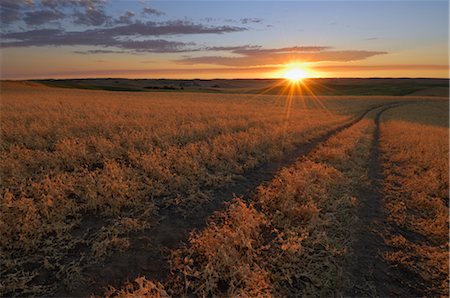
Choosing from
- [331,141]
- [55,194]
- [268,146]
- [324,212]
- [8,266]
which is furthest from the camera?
[331,141]

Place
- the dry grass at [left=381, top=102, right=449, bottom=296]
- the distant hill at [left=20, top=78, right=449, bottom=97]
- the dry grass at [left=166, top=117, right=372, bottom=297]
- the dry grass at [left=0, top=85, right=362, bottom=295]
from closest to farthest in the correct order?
the dry grass at [left=166, top=117, right=372, bottom=297]
the dry grass at [left=0, top=85, right=362, bottom=295]
the dry grass at [left=381, top=102, right=449, bottom=296]
the distant hill at [left=20, top=78, right=449, bottom=97]

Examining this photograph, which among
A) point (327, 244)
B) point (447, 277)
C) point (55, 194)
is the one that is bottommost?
point (447, 277)

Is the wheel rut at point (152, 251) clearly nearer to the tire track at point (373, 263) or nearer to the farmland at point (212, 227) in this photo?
the farmland at point (212, 227)

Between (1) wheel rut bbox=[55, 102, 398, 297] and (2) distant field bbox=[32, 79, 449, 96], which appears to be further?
(2) distant field bbox=[32, 79, 449, 96]

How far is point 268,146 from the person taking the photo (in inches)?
453

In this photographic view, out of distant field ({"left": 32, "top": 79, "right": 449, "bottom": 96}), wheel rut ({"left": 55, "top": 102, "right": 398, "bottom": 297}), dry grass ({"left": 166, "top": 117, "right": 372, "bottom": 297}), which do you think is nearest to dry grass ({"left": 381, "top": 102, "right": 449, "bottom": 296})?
dry grass ({"left": 166, "top": 117, "right": 372, "bottom": 297})

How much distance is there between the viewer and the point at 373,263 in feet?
14.1

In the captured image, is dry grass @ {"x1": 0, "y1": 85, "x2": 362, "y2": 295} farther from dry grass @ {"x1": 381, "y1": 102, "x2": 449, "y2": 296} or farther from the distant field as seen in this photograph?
the distant field

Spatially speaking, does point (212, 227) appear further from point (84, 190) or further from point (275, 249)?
point (84, 190)

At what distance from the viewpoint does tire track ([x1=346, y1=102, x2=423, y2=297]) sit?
12.4ft

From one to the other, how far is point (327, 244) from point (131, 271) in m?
3.10

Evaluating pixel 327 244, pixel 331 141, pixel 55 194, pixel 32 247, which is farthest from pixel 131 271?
pixel 331 141

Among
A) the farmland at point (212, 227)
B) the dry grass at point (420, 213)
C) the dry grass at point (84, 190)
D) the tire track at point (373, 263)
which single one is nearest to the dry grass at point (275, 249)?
the farmland at point (212, 227)

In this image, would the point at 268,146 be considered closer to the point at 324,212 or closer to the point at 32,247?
the point at 324,212
